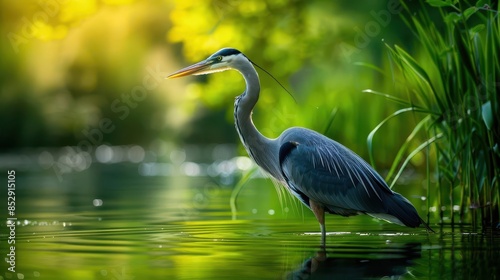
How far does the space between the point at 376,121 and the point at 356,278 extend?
417 inches

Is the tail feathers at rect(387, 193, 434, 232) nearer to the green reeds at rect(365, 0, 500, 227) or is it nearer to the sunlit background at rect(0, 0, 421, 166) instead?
the green reeds at rect(365, 0, 500, 227)

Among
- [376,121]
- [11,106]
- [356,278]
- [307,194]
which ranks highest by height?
[11,106]

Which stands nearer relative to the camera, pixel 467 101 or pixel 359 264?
pixel 359 264

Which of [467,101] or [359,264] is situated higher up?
[467,101]

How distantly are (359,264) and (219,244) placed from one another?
1.50 m

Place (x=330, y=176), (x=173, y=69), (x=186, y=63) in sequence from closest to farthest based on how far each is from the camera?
(x=330, y=176), (x=173, y=69), (x=186, y=63)

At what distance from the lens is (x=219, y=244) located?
7.16 m

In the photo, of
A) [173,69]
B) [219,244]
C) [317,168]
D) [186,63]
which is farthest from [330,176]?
[186,63]

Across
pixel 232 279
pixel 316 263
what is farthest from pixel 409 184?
pixel 232 279

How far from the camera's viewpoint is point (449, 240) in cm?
732

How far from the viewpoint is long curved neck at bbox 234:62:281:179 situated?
8.41 meters

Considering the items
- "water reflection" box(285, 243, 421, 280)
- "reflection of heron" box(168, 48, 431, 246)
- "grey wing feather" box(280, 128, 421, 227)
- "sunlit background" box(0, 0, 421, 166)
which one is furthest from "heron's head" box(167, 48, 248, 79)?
"water reflection" box(285, 243, 421, 280)

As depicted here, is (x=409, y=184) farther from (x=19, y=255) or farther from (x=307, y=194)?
(x=19, y=255)

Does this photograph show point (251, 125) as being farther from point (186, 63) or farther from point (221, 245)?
point (186, 63)
